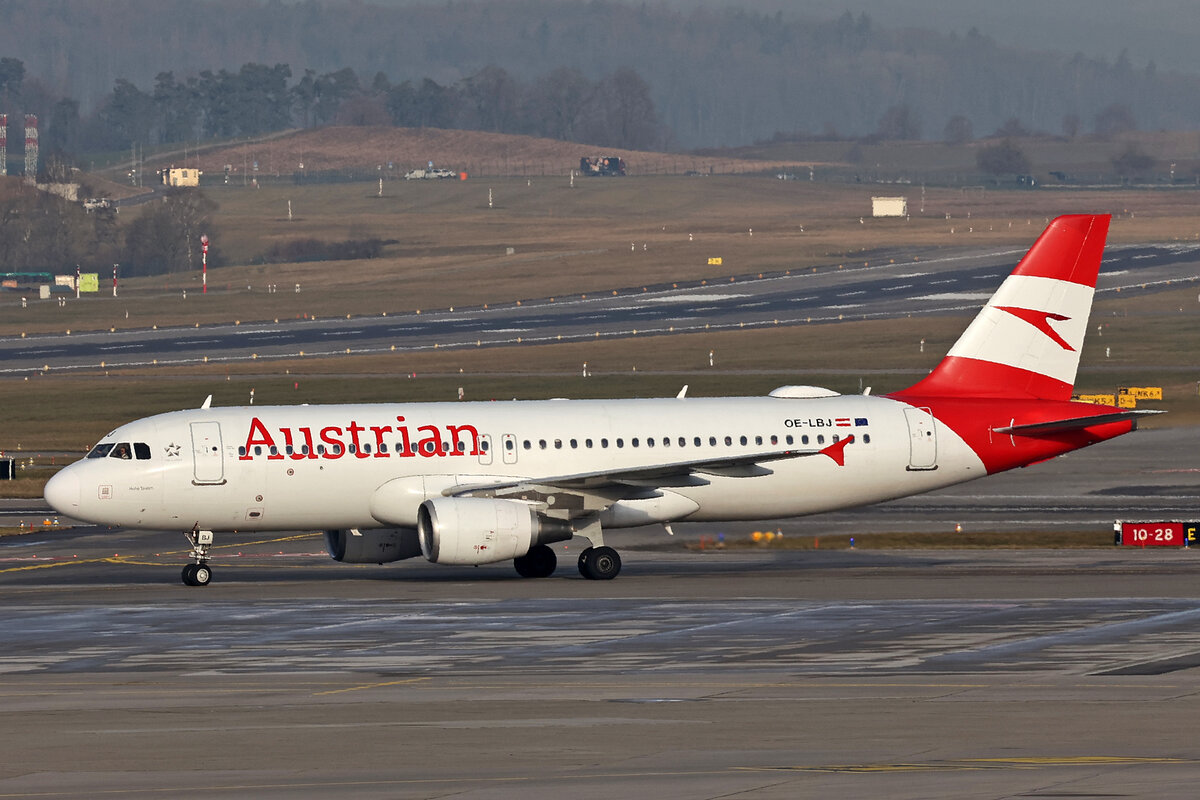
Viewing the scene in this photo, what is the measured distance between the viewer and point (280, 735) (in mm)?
24906

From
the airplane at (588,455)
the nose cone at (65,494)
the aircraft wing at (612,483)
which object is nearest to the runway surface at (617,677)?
the airplane at (588,455)

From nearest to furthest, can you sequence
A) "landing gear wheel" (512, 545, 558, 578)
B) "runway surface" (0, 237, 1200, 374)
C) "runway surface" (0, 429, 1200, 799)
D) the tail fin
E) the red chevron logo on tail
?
"runway surface" (0, 429, 1200, 799), "landing gear wheel" (512, 545, 558, 578), the tail fin, the red chevron logo on tail, "runway surface" (0, 237, 1200, 374)

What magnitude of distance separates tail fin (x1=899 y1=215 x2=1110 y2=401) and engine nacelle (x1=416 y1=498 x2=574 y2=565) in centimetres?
1187

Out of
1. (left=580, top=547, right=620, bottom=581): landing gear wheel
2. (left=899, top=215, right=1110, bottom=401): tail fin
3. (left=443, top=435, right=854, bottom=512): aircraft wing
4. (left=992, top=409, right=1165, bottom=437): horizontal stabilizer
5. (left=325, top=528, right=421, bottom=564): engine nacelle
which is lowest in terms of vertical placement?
(left=580, top=547, right=620, bottom=581): landing gear wheel

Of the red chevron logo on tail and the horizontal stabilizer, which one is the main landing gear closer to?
the horizontal stabilizer

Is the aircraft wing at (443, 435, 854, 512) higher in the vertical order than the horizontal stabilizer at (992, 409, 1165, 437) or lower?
lower

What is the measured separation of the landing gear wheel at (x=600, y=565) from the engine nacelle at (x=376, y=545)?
442 cm

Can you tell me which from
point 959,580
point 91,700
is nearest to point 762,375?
point 959,580

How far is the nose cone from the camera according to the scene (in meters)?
44.6

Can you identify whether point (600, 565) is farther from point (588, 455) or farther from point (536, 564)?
point (588, 455)

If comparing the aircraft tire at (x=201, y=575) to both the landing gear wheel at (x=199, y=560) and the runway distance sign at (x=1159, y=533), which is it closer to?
the landing gear wheel at (x=199, y=560)

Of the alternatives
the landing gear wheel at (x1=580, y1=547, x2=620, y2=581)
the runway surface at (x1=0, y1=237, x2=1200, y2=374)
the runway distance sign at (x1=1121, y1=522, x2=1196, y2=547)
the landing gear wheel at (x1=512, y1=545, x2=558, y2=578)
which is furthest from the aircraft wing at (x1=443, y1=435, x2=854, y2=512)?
the runway surface at (x1=0, y1=237, x2=1200, y2=374)

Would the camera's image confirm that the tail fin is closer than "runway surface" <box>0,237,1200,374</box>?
Yes

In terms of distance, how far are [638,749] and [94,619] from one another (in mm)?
18322
